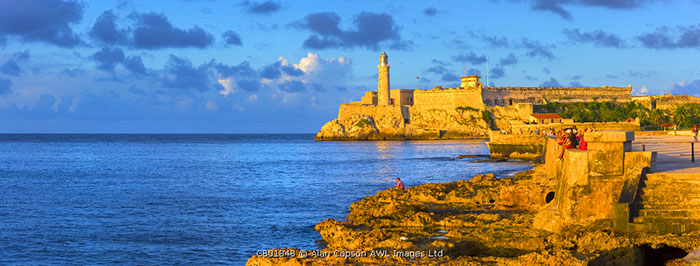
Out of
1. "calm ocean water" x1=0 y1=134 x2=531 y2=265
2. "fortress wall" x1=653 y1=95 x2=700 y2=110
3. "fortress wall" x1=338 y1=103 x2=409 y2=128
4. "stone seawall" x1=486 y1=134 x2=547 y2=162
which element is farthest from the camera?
"fortress wall" x1=338 y1=103 x2=409 y2=128

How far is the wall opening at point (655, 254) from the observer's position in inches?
438

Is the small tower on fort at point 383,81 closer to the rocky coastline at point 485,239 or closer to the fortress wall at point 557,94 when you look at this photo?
the fortress wall at point 557,94

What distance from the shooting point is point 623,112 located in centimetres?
10688

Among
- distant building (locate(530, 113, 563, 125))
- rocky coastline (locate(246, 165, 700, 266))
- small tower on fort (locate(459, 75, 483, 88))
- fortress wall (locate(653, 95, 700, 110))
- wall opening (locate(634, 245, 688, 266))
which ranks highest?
small tower on fort (locate(459, 75, 483, 88))

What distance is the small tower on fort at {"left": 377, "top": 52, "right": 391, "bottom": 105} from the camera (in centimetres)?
11104

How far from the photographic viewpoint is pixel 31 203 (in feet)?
87.8

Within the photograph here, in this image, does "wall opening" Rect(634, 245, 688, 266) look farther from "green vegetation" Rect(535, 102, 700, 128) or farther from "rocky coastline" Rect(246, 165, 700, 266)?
"green vegetation" Rect(535, 102, 700, 128)

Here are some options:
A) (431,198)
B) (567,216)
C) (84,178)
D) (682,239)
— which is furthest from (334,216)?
(84,178)

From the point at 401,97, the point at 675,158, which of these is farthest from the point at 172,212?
the point at 401,97

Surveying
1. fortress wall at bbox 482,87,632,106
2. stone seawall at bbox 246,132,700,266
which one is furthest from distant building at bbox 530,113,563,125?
stone seawall at bbox 246,132,700,266

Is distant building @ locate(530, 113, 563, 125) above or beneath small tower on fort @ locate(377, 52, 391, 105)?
beneath

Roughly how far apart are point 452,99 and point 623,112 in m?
26.9

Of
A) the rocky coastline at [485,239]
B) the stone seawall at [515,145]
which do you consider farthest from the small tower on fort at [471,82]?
the rocky coastline at [485,239]

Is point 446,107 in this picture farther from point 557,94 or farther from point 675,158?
point 675,158
